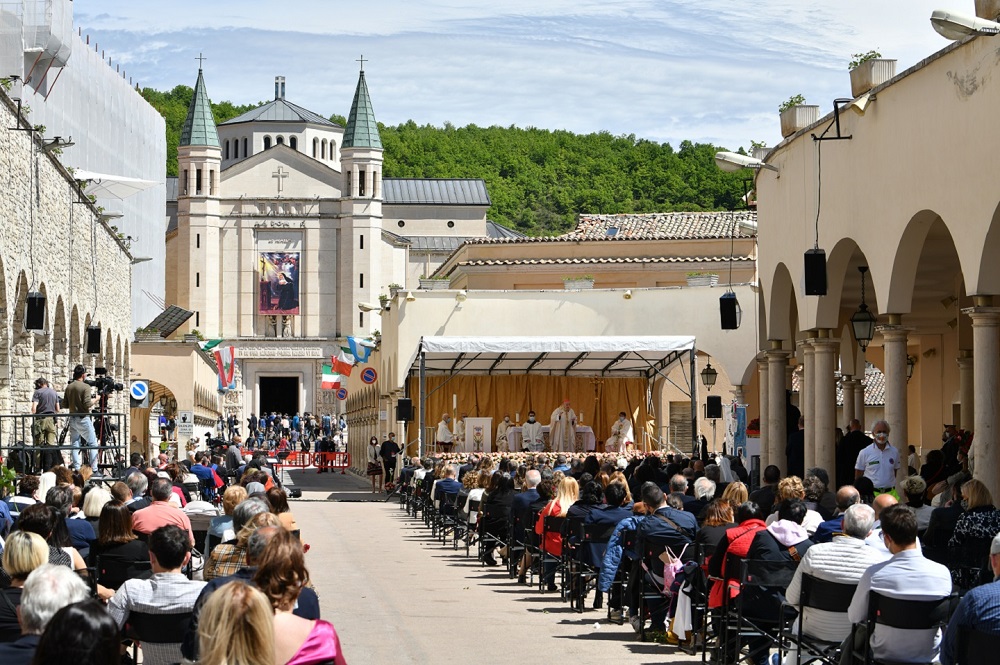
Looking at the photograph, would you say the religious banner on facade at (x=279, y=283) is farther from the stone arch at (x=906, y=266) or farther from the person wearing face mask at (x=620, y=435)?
the stone arch at (x=906, y=266)

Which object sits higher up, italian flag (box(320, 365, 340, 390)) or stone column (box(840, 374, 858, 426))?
italian flag (box(320, 365, 340, 390))

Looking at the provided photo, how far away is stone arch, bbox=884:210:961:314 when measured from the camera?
16641 mm

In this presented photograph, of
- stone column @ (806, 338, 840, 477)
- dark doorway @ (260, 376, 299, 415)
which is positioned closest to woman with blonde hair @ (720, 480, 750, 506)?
stone column @ (806, 338, 840, 477)

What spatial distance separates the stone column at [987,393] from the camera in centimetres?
1477

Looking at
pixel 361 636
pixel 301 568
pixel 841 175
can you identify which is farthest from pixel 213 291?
pixel 301 568

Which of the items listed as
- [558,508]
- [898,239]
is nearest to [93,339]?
[558,508]

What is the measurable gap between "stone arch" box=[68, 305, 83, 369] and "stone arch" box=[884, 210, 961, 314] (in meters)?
17.8

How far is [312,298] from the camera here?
290ft

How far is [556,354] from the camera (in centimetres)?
3512

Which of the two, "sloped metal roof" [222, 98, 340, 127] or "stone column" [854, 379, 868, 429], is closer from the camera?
"stone column" [854, 379, 868, 429]

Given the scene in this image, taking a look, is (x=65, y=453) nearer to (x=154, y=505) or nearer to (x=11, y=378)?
(x=11, y=378)

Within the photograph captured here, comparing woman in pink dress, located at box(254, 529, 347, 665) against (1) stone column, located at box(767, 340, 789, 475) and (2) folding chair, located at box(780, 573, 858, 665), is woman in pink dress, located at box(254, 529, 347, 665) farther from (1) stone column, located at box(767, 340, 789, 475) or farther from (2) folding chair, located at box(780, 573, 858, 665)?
(1) stone column, located at box(767, 340, 789, 475)

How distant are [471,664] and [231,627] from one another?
6008 mm

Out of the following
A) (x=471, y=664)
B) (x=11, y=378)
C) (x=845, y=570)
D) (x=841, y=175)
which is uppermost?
(x=841, y=175)
